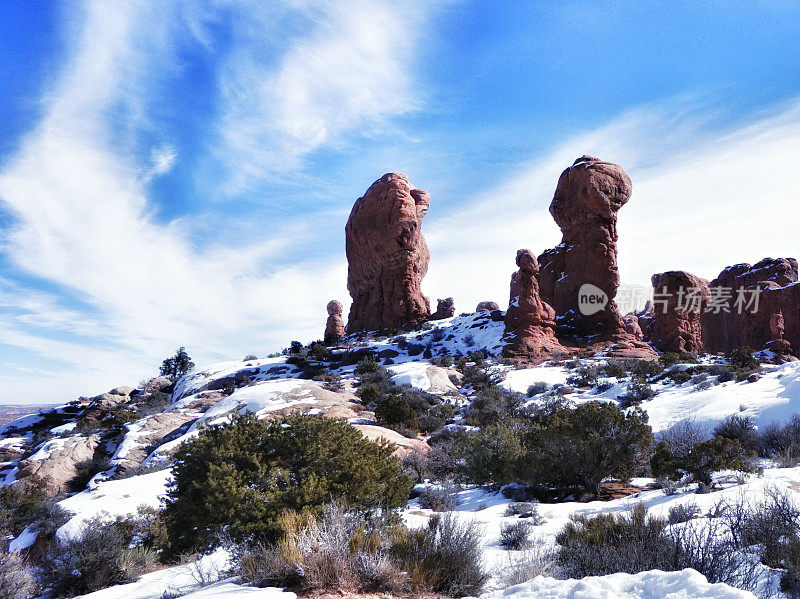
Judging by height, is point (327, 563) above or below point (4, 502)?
above

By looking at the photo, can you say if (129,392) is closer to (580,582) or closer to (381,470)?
(381,470)

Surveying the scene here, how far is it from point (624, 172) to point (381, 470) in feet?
125

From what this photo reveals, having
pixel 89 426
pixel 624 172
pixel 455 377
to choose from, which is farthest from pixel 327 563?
pixel 624 172

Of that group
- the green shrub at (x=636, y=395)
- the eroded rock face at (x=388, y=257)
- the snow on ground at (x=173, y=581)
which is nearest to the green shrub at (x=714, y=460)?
the snow on ground at (x=173, y=581)

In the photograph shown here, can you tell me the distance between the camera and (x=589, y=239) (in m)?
35.9

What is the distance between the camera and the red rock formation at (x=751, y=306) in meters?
41.1

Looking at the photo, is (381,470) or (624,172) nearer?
(381,470)

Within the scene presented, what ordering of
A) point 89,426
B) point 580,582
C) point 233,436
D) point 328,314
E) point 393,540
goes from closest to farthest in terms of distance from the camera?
point 580,582
point 393,540
point 233,436
point 89,426
point 328,314

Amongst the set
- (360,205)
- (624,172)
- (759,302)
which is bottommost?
(759,302)

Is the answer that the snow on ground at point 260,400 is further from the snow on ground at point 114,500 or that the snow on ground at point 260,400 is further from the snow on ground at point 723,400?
the snow on ground at point 723,400

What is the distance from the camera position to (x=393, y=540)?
4.91 metres

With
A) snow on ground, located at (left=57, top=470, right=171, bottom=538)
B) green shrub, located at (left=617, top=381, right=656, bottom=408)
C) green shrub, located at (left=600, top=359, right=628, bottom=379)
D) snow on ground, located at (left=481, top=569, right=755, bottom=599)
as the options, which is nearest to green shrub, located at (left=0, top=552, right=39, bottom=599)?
snow on ground, located at (left=57, top=470, right=171, bottom=538)

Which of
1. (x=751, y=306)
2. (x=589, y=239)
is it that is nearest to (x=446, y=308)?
(x=589, y=239)

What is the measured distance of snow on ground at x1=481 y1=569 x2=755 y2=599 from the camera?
9.79 ft
